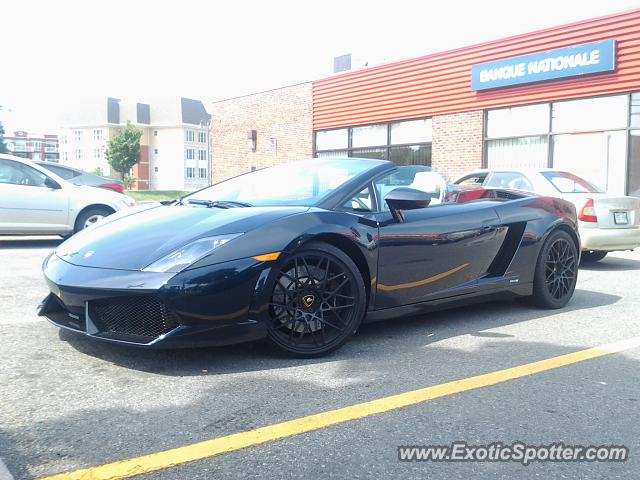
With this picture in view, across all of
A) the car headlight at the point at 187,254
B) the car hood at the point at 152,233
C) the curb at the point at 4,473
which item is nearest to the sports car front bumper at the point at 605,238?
the car hood at the point at 152,233

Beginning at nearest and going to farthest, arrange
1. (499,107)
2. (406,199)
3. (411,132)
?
(406,199)
(499,107)
(411,132)

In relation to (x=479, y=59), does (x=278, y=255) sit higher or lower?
lower

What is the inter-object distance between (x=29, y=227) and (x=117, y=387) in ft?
21.7

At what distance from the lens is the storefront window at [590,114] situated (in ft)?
42.9

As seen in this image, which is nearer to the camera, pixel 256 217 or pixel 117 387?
pixel 117 387

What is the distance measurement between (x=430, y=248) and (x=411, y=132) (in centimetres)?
1439

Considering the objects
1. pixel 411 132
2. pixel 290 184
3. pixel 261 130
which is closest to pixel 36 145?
pixel 261 130

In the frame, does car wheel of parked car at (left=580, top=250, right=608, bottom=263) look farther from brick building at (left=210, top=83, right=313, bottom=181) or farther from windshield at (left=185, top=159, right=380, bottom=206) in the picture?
brick building at (left=210, top=83, right=313, bottom=181)

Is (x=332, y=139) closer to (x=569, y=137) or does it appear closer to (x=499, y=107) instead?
(x=499, y=107)

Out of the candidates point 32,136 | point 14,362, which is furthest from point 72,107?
point 14,362

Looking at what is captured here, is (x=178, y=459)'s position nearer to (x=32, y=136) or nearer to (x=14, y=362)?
A: (x=14, y=362)

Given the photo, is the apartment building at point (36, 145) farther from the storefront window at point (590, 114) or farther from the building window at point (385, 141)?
the storefront window at point (590, 114)

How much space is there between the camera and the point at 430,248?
413 cm

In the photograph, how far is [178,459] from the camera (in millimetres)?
2250
